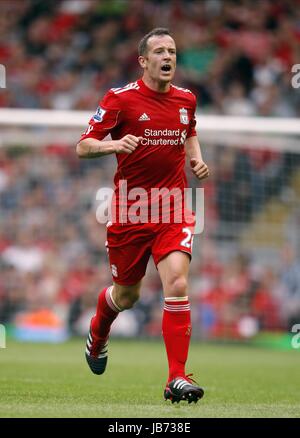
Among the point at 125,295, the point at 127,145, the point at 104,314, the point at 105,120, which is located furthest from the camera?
the point at 104,314

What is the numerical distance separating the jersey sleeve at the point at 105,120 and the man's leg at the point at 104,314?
47.8 inches

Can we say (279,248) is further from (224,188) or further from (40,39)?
(40,39)

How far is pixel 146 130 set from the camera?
23.7ft

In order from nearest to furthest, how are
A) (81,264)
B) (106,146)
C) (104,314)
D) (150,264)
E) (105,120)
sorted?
1. (106,146)
2. (105,120)
3. (104,314)
4. (150,264)
5. (81,264)

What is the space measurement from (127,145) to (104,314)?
5.78 feet

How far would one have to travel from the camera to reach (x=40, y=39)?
19.0 meters

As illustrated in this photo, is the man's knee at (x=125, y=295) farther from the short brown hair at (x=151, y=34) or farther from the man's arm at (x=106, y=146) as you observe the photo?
the short brown hair at (x=151, y=34)

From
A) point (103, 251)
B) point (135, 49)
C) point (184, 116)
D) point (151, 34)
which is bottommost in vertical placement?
point (103, 251)

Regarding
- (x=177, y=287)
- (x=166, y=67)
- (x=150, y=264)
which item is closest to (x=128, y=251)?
(x=177, y=287)

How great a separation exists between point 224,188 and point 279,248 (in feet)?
4.38

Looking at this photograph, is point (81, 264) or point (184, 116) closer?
point (184, 116)

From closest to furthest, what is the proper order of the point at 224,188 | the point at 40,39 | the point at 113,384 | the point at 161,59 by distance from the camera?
the point at 161,59
the point at 113,384
the point at 224,188
the point at 40,39

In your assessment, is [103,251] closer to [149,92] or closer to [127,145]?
[149,92]
